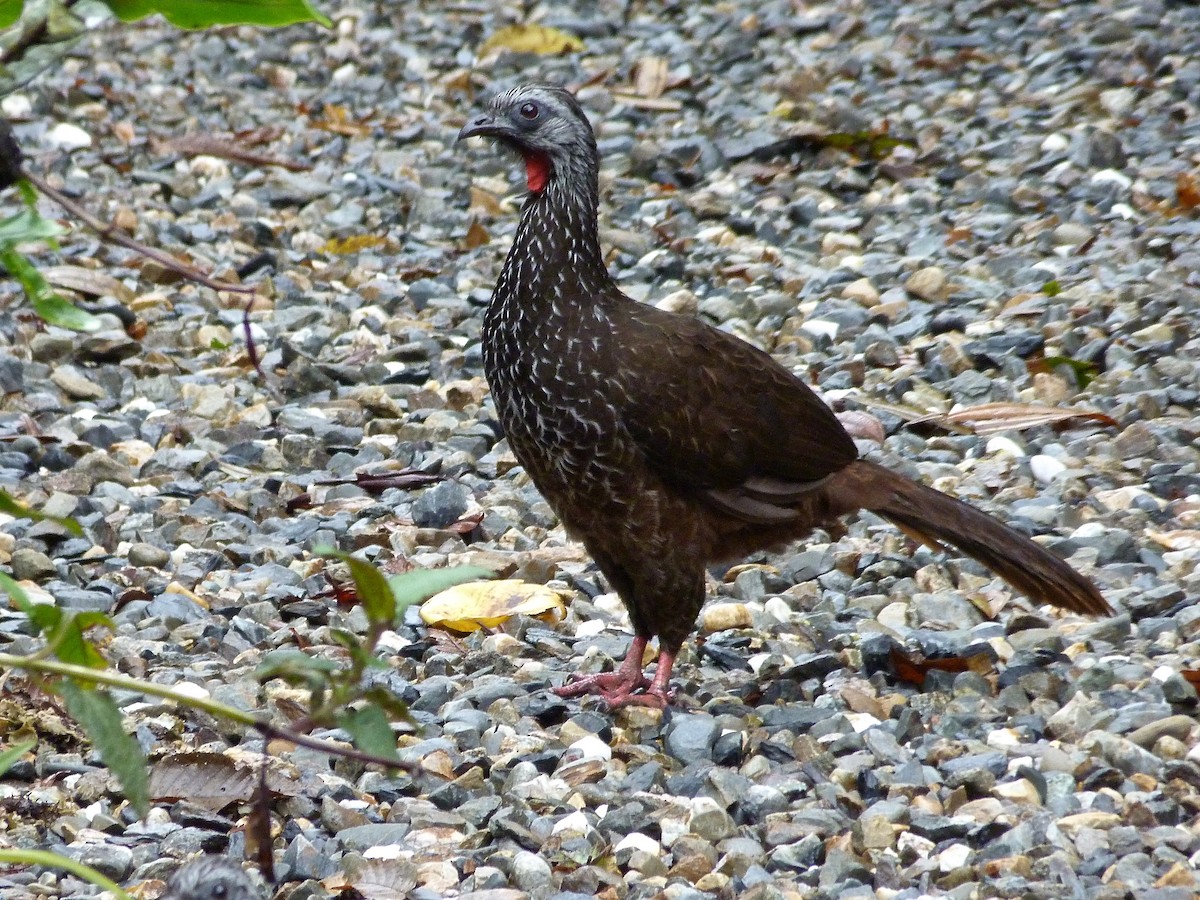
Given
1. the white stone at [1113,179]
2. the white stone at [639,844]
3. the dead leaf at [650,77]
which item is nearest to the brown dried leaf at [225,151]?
the dead leaf at [650,77]

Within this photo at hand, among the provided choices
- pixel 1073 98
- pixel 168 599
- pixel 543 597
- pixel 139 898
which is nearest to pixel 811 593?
pixel 543 597

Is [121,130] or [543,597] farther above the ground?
[121,130]

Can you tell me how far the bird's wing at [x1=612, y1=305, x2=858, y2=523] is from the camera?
449 cm

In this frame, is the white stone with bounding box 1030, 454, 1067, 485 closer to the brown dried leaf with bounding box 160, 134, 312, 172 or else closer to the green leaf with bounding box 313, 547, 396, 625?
the green leaf with bounding box 313, 547, 396, 625

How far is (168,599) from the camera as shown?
192 inches

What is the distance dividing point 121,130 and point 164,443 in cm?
430

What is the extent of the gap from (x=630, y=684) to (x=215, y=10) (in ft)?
9.58

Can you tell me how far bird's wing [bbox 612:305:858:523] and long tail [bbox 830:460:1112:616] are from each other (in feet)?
0.43

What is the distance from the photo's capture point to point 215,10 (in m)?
1.96

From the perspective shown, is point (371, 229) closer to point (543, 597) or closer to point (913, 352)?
point (913, 352)

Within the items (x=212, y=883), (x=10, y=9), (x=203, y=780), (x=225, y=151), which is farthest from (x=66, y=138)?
(x=10, y=9)

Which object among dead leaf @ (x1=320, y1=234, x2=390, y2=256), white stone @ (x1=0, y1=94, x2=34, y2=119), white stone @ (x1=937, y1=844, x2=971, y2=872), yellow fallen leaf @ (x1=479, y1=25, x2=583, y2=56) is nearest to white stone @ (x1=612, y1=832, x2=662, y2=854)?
white stone @ (x1=937, y1=844, x2=971, y2=872)

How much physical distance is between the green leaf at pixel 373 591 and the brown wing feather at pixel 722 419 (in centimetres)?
253

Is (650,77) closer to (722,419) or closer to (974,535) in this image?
(722,419)
